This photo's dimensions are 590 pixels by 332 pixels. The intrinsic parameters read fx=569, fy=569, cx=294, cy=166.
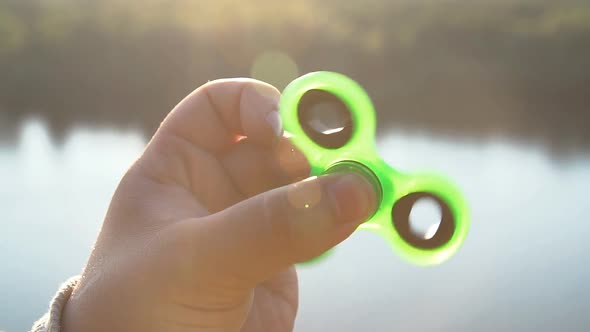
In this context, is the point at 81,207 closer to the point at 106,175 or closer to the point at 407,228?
the point at 106,175

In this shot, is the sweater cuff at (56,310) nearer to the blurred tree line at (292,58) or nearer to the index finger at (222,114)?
the index finger at (222,114)

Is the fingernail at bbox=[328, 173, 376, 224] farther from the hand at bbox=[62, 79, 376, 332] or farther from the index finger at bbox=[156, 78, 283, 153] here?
the index finger at bbox=[156, 78, 283, 153]

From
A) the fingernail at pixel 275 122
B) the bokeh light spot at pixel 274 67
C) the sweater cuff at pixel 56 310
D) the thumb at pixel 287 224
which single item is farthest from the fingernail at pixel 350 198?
the bokeh light spot at pixel 274 67

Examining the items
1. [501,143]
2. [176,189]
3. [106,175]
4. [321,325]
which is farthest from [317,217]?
[501,143]

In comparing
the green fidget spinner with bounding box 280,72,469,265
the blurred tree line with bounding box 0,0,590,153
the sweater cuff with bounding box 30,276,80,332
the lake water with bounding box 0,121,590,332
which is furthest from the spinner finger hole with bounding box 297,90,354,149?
the blurred tree line with bounding box 0,0,590,153

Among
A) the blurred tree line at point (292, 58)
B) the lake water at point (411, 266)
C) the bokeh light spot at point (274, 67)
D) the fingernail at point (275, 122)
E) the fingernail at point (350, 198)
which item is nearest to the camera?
the fingernail at point (350, 198)
